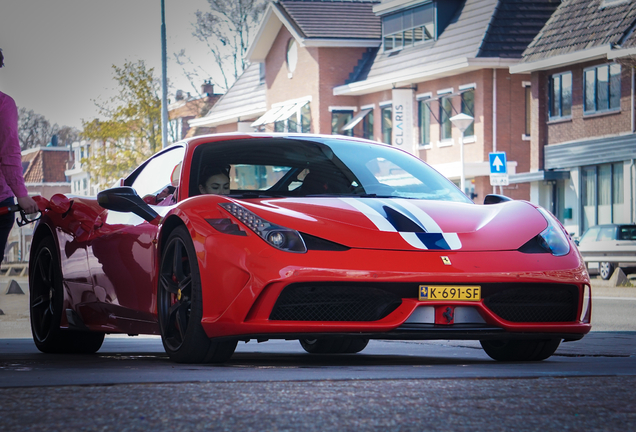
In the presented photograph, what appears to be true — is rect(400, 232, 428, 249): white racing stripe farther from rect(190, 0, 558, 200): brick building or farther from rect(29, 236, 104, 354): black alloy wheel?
rect(190, 0, 558, 200): brick building

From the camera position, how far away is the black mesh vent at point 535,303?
229 inches

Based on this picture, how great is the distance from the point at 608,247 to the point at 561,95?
911cm

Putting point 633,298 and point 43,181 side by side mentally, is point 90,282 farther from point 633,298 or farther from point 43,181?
point 43,181

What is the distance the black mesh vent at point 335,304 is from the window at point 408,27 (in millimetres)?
37906

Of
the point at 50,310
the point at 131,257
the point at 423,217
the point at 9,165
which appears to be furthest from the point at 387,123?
the point at 423,217

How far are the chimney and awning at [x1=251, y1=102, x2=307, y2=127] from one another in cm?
1948

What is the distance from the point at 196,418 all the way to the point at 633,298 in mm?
16937

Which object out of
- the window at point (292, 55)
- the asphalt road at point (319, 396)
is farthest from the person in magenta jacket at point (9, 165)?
the window at point (292, 55)

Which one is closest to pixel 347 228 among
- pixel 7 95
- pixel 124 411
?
pixel 124 411

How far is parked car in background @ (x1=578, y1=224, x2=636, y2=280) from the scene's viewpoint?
2848 centimetres

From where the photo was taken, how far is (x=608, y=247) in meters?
29.5

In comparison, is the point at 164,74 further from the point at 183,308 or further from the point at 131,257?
the point at 183,308

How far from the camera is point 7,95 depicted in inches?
282

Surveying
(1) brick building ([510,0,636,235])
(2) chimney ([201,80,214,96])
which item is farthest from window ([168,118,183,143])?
(1) brick building ([510,0,636,235])
